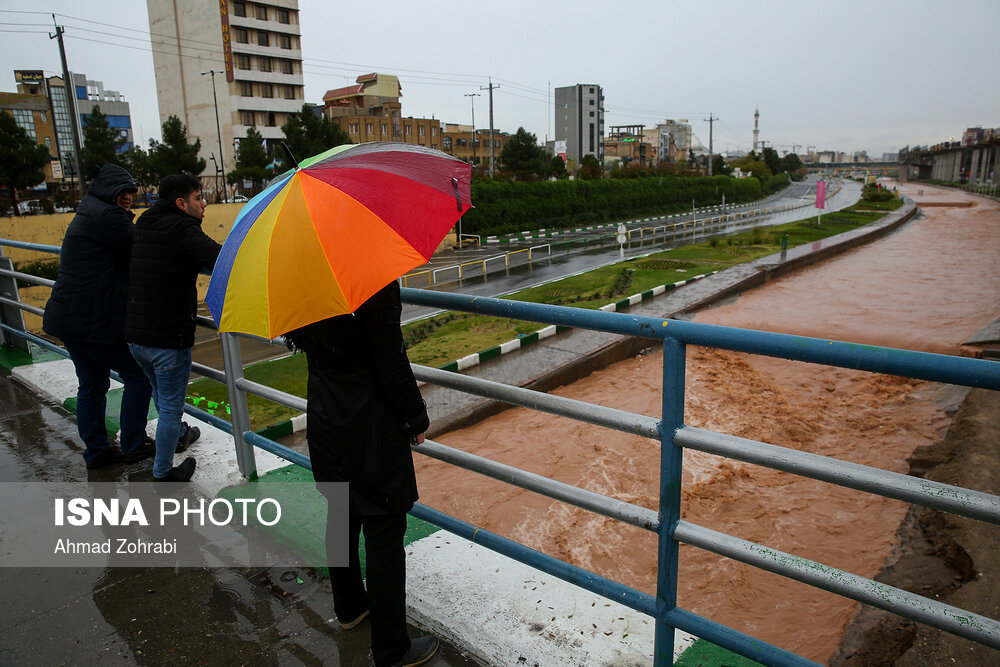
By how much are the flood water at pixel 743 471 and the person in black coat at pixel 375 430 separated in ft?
9.68

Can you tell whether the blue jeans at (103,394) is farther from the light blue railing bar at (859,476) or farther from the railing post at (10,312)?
the light blue railing bar at (859,476)

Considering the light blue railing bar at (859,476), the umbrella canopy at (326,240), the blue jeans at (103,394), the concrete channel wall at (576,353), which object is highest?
the umbrella canopy at (326,240)

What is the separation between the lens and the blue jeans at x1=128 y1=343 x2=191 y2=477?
3254 mm

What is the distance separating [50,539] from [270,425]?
12.6ft

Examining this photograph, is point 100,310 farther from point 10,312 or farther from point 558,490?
point 10,312

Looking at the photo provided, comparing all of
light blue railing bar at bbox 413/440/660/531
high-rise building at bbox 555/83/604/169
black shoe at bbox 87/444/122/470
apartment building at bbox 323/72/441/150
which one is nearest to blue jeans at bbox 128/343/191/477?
black shoe at bbox 87/444/122/470

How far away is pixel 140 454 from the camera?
12.4 ft

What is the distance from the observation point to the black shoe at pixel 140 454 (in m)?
3.77

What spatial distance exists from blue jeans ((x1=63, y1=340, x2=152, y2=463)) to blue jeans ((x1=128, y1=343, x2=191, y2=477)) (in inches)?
13.3

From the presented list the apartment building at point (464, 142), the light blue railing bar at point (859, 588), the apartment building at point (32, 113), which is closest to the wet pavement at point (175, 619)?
the light blue railing bar at point (859, 588)

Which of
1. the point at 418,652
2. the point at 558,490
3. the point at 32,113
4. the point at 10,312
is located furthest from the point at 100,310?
the point at 32,113

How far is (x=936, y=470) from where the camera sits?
21.4 feet

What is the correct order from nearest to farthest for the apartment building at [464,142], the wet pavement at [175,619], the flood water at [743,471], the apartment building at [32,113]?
the wet pavement at [175,619], the flood water at [743,471], the apartment building at [32,113], the apartment building at [464,142]

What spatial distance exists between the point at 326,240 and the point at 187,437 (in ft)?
8.96
